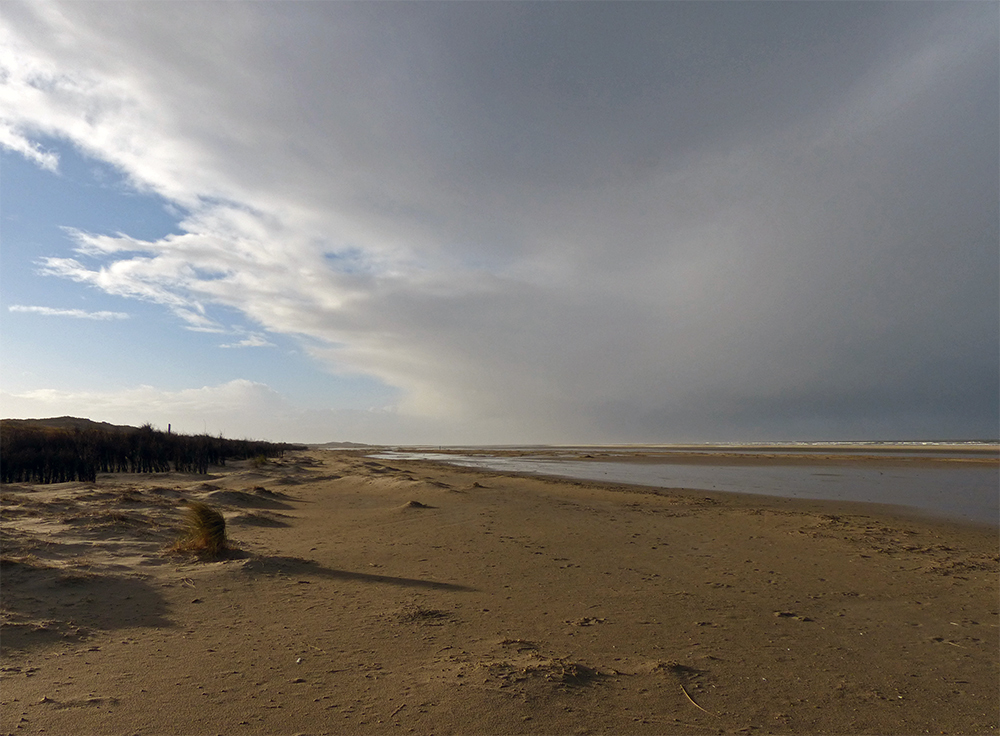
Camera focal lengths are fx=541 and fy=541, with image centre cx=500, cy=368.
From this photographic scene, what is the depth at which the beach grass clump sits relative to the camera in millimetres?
A: 8766

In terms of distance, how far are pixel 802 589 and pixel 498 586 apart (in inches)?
173

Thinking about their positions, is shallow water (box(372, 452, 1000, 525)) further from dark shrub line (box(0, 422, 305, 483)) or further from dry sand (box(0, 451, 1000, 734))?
dark shrub line (box(0, 422, 305, 483))

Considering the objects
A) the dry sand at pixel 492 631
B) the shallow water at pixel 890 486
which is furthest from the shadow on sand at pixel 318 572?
the shallow water at pixel 890 486

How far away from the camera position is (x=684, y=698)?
441 centimetres

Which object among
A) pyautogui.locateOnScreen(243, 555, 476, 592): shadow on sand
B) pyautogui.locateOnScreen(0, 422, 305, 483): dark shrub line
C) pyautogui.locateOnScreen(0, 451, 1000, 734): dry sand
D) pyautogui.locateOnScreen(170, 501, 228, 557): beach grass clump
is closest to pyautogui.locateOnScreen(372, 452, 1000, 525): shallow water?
pyautogui.locateOnScreen(0, 451, 1000, 734): dry sand

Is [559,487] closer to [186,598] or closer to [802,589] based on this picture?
[802,589]

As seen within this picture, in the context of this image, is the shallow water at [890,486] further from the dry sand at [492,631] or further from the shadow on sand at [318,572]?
the shadow on sand at [318,572]

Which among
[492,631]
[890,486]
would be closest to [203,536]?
[492,631]

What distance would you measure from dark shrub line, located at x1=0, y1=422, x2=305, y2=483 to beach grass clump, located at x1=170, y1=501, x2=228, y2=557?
16.2 metres

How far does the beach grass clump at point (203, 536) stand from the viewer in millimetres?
8766

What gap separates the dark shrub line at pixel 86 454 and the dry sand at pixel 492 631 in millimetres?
13344

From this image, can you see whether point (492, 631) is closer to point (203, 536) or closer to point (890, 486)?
point (203, 536)

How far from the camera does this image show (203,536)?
28.9 ft

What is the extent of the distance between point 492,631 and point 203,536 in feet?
18.2
